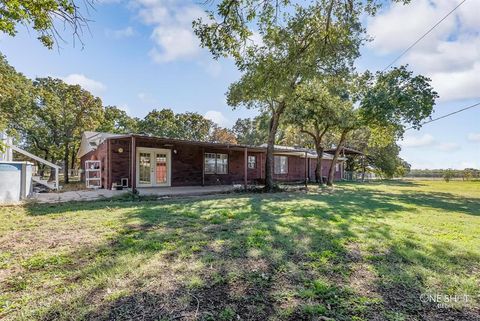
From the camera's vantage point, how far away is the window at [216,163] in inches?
646

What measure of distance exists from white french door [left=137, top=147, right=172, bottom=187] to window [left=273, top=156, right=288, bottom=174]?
31.7 ft

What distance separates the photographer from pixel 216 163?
1683 cm

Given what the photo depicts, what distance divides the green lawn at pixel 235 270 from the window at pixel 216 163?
10379 mm

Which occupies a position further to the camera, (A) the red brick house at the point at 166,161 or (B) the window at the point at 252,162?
(B) the window at the point at 252,162

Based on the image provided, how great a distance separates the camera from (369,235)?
16.7 feet

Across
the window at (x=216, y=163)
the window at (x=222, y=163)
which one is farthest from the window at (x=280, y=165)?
the window at (x=216, y=163)

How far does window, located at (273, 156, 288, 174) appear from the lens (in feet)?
70.6

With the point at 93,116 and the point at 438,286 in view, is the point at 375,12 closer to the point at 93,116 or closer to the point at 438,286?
the point at 438,286

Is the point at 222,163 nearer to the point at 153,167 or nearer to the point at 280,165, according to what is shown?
the point at 153,167

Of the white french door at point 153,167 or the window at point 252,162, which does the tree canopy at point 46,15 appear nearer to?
the white french door at point 153,167

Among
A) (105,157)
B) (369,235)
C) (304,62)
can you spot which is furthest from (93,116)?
(369,235)

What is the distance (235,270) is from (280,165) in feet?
62.0

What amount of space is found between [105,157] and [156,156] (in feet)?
8.26

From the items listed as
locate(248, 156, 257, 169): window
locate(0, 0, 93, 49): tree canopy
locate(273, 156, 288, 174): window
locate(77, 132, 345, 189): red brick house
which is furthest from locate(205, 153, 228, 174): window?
locate(0, 0, 93, 49): tree canopy
